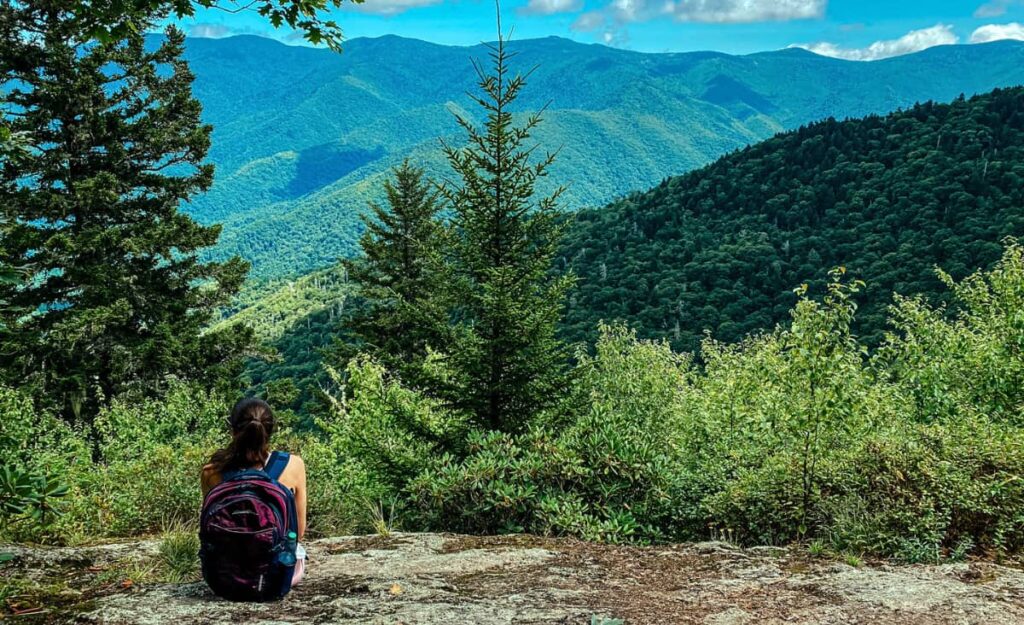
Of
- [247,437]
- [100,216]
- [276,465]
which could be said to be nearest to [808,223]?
[100,216]

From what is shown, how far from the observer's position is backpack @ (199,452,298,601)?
406cm

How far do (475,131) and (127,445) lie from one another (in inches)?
375

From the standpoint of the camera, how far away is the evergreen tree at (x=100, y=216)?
1656 centimetres

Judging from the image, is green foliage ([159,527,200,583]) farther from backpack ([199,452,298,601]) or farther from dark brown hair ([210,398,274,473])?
dark brown hair ([210,398,274,473])

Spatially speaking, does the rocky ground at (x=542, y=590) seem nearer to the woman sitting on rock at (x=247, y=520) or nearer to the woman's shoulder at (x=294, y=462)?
the woman sitting on rock at (x=247, y=520)

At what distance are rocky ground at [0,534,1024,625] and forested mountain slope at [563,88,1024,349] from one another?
249ft

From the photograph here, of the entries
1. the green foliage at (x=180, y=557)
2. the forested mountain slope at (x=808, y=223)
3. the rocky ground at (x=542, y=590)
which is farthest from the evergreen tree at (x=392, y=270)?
the forested mountain slope at (x=808, y=223)

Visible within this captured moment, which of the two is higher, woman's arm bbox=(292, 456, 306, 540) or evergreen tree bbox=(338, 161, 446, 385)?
evergreen tree bbox=(338, 161, 446, 385)

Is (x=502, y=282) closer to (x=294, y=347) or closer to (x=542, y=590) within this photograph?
(x=542, y=590)

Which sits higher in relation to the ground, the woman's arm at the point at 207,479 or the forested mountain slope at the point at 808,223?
the forested mountain slope at the point at 808,223

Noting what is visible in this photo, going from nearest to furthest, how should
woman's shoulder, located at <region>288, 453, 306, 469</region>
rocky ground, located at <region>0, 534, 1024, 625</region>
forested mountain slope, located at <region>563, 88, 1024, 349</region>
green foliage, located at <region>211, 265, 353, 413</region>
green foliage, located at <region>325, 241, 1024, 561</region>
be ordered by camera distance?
rocky ground, located at <region>0, 534, 1024, 625</region> < woman's shoulder, located at <region>288, 453, 306, 469</region> < green foliage, located at <region>325, 241, 1024, 561</region> < green foliage, located at <region>211, 265, 353, 413</region> < forested mountain slope, located at <region>563, 88, 1024, 349</region>

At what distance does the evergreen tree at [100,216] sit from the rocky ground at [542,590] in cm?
1388

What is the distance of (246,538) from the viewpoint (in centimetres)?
405

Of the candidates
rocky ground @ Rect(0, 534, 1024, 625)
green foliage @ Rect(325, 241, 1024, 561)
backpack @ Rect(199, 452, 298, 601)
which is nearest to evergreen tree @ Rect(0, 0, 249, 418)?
green foliage @ Rect(325, 241, 1024, 561)
